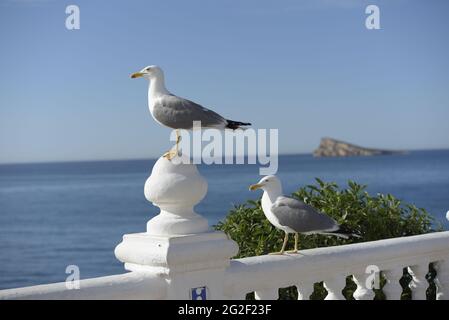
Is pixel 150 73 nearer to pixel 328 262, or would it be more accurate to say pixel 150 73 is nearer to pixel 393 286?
Result: pixel 328 262

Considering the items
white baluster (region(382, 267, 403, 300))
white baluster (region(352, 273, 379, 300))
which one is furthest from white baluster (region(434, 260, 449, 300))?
white baluster (region(352, 273, 379, 300))

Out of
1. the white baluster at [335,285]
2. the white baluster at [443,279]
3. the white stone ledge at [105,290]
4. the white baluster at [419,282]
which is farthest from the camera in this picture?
the white baluster at [443,279]

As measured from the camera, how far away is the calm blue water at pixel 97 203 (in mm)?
51156

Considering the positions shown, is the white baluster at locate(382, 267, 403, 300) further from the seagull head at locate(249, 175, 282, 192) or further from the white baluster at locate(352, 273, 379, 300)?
the seagull head at locate(249, 175, 282, 192)

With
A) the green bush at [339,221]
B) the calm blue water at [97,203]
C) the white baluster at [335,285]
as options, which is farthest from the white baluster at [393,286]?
the calm blue water at [97,203]

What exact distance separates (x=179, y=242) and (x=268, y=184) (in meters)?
1.04

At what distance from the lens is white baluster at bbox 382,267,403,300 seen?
15.0 ft

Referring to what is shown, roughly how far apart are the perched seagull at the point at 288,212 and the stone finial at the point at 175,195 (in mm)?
786

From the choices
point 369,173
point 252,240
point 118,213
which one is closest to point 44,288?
point 252,240

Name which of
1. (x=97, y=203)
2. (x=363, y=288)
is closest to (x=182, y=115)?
(x=363, y=288)

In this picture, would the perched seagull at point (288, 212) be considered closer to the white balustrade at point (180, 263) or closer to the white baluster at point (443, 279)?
the white balustrade at point (180, 263)

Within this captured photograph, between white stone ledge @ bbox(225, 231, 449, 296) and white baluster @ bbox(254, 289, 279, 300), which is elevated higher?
white stone ledge @ bbox(225, 231, 449, 296)

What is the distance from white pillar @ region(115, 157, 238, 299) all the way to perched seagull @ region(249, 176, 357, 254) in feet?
2.53

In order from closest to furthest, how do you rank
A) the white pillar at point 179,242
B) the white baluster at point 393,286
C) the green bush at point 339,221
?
the white pillar at point 179,242
the white baluster at point 393,286
the green bush at point 339,221
